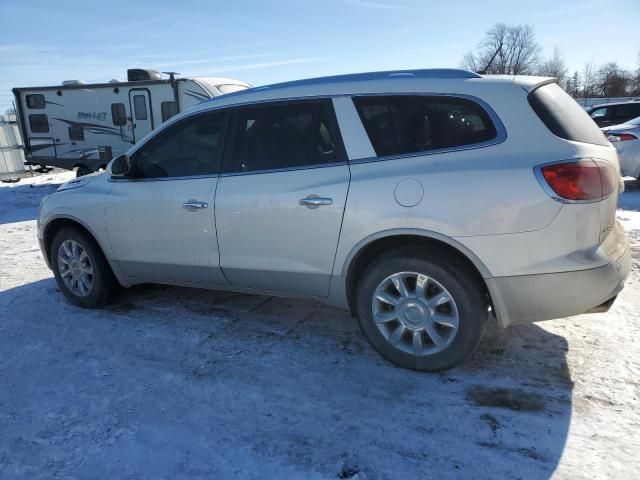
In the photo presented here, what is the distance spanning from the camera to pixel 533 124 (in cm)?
275

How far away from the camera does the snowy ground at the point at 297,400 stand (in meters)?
2.38

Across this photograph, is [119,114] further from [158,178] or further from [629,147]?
[629,147]

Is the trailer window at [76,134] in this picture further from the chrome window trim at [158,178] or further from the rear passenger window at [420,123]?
the rear passenger window at [420,123]

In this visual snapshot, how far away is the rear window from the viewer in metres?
2.77

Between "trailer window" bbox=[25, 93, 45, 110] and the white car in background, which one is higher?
"trailer window" bbox=[25, 93, 45, 110]

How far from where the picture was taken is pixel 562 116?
112 inches

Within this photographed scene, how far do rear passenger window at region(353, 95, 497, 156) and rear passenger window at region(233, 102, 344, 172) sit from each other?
276 mm

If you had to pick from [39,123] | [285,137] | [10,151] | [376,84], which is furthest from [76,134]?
[376,84]

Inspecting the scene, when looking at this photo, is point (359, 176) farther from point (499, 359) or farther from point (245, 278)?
point (499, 359)

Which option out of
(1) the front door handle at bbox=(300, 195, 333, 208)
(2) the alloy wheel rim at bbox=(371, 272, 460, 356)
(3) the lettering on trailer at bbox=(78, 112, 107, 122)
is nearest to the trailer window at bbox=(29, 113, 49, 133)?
(3) the lettering on trailer at bbox=(78, 112, 107, 122)

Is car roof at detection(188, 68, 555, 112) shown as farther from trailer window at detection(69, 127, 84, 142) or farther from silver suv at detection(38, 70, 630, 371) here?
trailer window at detection(69, 127, 84, 142)

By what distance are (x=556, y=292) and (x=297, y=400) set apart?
1.63 m

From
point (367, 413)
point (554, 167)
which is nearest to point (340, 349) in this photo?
point (367, 413)

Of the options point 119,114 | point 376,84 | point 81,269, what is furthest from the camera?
point 119,114
